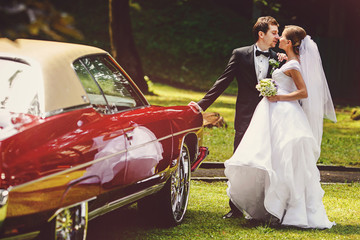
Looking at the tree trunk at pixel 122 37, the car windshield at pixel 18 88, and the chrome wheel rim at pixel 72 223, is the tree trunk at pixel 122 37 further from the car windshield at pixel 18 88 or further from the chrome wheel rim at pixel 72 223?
the chrome wheel rim at pixel 72 223

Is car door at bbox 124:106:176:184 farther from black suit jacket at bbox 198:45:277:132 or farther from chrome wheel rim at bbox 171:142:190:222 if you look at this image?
black suit jacket at bbox 198:45:277:132

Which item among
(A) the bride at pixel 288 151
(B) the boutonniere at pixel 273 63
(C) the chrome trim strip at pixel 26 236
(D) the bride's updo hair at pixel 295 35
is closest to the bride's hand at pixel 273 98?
(A) the bride at pixel 288 151

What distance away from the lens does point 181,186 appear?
704 centimetres

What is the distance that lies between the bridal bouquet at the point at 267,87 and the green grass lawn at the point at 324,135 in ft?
Answer: 13.6

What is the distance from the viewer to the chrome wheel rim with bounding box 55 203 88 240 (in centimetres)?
462

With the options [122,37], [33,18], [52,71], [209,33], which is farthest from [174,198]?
[209,33]

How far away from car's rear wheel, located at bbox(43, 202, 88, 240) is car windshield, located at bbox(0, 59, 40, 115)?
747 mm

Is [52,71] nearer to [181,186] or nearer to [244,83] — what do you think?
A: [181,186]

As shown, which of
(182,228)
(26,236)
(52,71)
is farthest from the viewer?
(182,228)

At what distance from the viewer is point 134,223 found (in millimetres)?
6691

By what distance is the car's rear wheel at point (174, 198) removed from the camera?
652cm

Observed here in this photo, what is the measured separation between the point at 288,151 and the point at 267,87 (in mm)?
701

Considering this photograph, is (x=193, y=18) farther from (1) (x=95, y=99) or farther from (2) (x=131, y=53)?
(1) (x=95, y=99)

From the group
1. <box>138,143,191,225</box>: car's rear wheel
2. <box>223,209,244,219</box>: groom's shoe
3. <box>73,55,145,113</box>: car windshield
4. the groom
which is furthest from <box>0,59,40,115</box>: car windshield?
<box>223,209,244,219</box>: groom's shoe
